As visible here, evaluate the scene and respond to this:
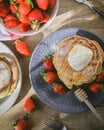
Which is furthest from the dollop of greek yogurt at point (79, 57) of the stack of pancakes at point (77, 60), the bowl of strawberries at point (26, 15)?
the bowl of strawberries at point (26, 15)

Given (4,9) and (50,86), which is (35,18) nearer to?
(4,9)

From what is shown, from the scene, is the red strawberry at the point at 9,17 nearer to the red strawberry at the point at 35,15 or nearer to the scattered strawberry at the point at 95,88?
the red strawberry at the point at 35,15

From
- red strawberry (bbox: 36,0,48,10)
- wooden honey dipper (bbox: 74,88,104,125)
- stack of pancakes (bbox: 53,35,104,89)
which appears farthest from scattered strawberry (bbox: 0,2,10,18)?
wooden honey dipper (bbox: 74,88,104,125)

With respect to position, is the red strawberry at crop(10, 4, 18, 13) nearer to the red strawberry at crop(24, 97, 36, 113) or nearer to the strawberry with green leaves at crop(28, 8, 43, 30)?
the strawberry with green leaves at crop(28, 8, 43, 30)

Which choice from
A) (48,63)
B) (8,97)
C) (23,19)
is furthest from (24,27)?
(8,97)

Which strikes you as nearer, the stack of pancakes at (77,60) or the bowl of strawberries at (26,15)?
the bowl of strawberries at (26,15)

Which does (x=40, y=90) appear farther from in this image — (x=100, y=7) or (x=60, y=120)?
(x=100, y=7)
